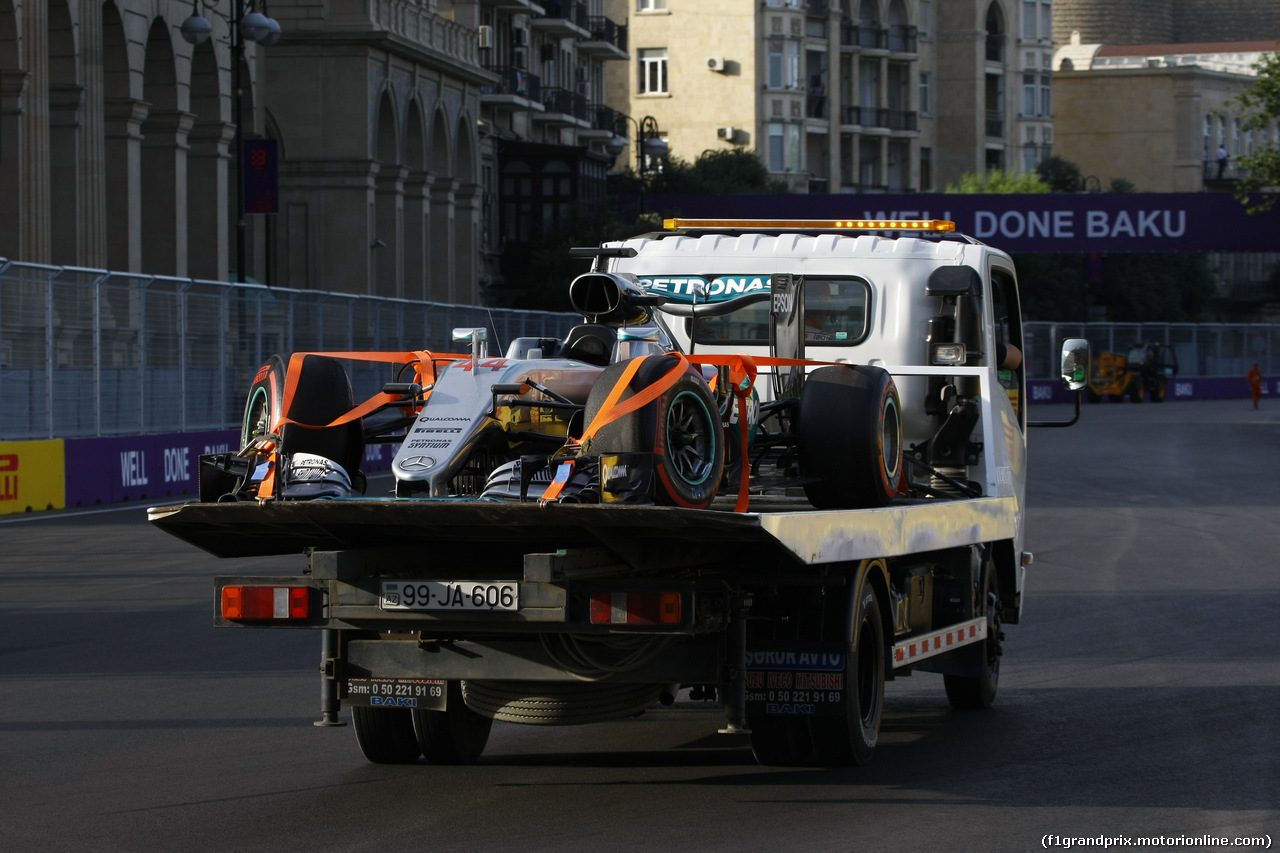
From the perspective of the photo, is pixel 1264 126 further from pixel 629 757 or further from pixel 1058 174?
pixel 629 757

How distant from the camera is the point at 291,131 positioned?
53.0 meters

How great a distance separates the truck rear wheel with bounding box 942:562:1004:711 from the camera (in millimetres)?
9484

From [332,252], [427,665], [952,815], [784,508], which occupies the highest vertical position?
[332,252]

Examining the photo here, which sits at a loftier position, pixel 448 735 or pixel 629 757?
pixel 448 735

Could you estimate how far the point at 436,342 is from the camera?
34844 millimetres

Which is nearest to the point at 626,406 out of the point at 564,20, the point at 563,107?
the point at 564,20

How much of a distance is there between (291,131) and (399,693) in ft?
155

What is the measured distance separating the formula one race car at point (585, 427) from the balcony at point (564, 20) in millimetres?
68832

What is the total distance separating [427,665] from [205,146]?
40266 mm

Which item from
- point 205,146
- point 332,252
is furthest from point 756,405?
point 332,252

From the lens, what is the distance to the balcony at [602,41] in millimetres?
82062

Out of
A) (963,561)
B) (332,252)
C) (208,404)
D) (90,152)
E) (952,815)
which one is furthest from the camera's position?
(332,252)


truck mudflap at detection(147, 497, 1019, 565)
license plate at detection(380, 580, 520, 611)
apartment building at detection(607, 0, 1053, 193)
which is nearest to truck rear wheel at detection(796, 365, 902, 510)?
truck mudflap at detection(147, 497, 1019, 565)

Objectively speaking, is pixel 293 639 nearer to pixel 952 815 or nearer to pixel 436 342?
pixel 952 815
